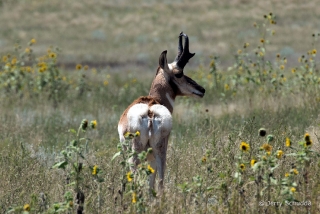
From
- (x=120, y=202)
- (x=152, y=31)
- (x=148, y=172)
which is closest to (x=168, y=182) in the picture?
(x=120, y=202)

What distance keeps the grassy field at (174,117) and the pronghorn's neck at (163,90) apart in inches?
30.0

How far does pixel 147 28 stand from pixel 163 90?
30.2 meters

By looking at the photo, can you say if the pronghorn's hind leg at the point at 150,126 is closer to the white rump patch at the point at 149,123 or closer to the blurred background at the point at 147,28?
the white rump patch at the point at 149,123

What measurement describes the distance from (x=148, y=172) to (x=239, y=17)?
35.0 m

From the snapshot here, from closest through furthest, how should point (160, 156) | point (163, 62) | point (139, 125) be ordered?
point (139, 125) → point (160, 156) → point (163, 62)

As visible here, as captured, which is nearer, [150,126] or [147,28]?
[150,126]

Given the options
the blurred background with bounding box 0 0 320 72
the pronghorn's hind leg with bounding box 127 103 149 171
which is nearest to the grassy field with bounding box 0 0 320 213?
the blurred background with bounding box 0 0 320 72

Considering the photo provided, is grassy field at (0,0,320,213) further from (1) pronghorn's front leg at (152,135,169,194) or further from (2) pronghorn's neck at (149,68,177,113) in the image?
(2) pronghorn's neck at (149,68,177,113)

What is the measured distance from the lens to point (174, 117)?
15.0 metres

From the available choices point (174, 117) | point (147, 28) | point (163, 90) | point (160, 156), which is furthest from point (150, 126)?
point (147, 28)

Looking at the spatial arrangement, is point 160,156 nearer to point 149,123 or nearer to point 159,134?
point 159,134

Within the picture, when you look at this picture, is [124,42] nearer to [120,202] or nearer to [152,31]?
[152,31]

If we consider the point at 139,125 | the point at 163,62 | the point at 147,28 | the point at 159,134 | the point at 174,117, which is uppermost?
the point at 147,28

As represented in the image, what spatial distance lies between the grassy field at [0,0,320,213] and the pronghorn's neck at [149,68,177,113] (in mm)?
762
